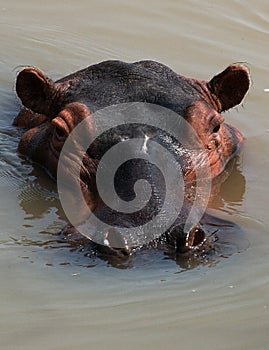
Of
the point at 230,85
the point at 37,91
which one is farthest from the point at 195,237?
the point at 37,91

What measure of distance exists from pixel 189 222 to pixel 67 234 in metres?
0.97

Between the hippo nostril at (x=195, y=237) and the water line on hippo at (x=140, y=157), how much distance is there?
4 cm

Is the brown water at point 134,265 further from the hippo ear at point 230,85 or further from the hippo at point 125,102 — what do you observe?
the hippo ear at point 230,85

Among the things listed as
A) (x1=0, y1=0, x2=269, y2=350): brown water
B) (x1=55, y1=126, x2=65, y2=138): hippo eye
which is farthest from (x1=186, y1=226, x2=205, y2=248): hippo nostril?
(x1=55, y1=126, x2=65, y2=138): hippo eye

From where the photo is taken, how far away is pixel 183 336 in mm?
5680

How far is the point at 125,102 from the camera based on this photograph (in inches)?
296

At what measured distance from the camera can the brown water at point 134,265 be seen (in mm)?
5723

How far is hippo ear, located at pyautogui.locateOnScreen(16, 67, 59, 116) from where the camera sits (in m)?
7.88

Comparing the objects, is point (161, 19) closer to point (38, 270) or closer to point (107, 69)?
point (107, 69)

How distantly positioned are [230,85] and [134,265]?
245 cm

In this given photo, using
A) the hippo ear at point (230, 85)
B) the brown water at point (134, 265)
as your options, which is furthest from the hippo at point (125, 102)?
the brown water at point (134, 265)

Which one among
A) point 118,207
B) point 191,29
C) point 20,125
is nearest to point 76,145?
point 118,207

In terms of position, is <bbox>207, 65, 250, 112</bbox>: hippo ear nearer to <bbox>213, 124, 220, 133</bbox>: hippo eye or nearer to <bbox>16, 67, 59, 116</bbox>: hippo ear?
<bbox>213, 124, 220, 133</bbox>: hippo eye

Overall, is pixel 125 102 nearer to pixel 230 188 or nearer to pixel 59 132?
pixel 59 132
